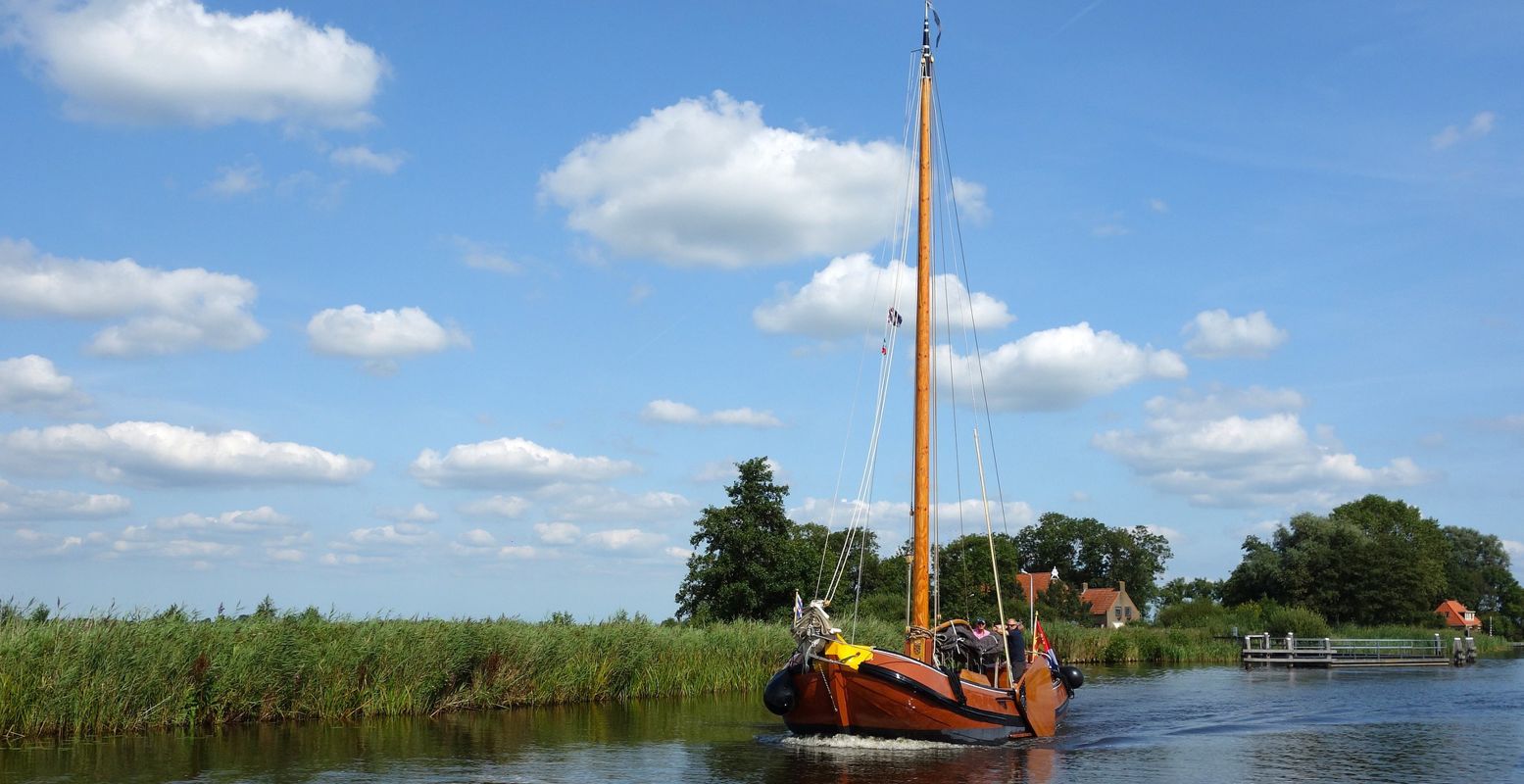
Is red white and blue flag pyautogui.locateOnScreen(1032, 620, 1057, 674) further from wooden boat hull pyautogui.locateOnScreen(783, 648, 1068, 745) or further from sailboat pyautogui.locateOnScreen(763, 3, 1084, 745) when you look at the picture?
wooden boat hull pyautogui.locateOnScreen(783, 648, 1068, 745)

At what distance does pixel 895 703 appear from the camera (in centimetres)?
2341

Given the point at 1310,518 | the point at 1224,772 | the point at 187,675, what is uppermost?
the point at 1310,518

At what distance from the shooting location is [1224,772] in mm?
22484

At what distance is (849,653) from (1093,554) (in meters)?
127

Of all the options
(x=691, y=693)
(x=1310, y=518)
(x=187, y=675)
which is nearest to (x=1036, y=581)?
(x=1310, y=518)

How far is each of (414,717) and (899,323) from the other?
1502cm

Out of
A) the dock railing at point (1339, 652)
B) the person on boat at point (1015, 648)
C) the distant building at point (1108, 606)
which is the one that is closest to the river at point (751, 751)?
the person on boat at point (1015, 648)

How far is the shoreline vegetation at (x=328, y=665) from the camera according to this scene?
22.8m

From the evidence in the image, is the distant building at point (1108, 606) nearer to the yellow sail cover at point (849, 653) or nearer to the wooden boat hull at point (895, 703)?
the wooden boat hull at point (895, 703)

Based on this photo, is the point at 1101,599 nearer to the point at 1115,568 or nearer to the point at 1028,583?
the point at 1115,568

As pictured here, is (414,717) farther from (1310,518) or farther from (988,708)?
(1310,518)

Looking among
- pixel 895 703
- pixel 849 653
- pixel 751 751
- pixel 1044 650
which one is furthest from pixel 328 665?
pixel 1044 650

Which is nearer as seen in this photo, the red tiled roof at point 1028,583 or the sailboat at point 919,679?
the sailboat at point 919,679

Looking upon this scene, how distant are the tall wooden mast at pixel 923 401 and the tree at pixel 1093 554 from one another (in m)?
120
